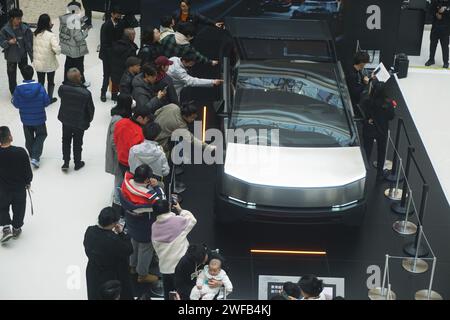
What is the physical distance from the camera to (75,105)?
11.7 m

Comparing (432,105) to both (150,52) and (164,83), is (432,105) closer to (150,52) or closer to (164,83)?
(150,52)

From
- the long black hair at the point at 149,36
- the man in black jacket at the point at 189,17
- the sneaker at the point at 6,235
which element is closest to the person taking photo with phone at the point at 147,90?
the long black hair at the point at 149,36

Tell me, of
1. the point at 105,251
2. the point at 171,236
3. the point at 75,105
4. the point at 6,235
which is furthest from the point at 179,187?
the point at 105,251

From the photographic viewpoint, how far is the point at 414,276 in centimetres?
1001

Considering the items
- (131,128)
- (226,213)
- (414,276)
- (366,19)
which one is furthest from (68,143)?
(366,19)

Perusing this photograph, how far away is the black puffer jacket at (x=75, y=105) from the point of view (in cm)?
1163

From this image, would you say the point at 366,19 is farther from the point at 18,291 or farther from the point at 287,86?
the point at 18,291

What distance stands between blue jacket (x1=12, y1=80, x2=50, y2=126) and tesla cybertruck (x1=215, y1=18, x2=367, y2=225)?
8.18 feet

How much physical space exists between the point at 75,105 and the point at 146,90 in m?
1.03

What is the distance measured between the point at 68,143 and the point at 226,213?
280cm

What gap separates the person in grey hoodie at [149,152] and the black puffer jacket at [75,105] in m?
2.04

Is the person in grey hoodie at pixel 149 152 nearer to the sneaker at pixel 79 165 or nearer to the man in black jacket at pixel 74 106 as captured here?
the man in black jacket at pixel 74 106
